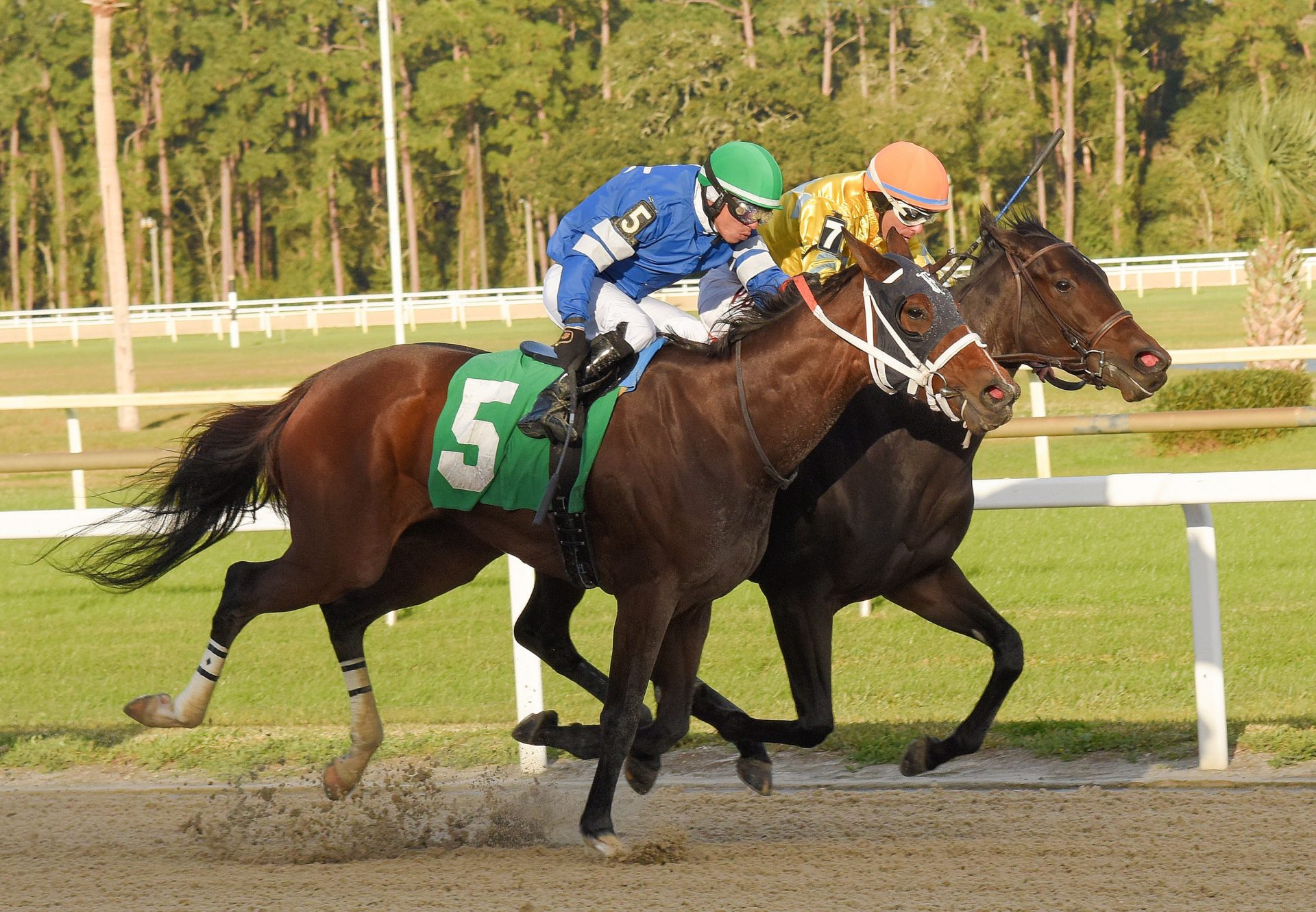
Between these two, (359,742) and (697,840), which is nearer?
(697,840)

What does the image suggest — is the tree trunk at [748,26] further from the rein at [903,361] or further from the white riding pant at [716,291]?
the rein at [903,361]

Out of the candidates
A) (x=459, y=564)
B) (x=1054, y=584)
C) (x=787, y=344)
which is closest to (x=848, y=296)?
(x=787, y=344)

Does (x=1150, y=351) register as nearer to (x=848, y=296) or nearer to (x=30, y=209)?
(x=848, y=296)

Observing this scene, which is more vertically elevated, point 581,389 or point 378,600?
point 581,389

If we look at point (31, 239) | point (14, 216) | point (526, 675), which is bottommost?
point (526, 675)

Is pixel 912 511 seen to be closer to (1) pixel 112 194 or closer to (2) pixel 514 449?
(2) pixel 514 449

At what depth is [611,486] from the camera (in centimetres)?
355

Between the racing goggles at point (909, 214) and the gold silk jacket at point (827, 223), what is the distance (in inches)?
3.1

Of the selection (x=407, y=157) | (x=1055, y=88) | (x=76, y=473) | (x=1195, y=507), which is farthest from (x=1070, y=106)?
(x=1195, y=507)

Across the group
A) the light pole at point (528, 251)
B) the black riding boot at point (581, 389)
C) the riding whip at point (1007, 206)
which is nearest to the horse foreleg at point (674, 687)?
the black riding boot at point (581, 389)

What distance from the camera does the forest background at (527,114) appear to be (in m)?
40.2

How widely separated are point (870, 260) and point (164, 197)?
4931cm

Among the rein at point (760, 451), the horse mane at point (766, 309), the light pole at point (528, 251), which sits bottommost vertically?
the rein at point (760, 451)

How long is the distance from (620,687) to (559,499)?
45 cm
